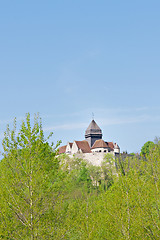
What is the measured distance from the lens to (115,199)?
14.4 meters

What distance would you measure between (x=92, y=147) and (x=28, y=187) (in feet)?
203

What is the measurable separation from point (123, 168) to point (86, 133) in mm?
63914

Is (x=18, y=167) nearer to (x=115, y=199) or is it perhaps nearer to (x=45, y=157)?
(x=45, y=157)

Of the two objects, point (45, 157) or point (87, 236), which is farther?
point (87, 236)

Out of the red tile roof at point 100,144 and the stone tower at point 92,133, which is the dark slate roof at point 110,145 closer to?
the red tile roof at point 100,144

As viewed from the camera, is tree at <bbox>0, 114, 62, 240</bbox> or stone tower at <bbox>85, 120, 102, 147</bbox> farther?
stone tower at <bbox>85, 120, 102, 147</bbox>

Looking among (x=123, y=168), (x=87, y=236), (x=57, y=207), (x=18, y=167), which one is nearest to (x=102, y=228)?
(x=87, y=236)

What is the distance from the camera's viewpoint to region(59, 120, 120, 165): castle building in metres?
66.2

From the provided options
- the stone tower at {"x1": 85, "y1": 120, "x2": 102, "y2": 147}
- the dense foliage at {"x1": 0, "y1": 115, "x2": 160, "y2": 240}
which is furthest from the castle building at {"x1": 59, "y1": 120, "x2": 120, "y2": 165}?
the dense foliage at {"x1": 0, "y1": 115, "x2": 160, "y2": 240}

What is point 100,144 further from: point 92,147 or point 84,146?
point 84,146

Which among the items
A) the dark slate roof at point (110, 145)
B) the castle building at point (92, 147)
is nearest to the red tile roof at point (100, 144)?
the castle building at point (92, 147)

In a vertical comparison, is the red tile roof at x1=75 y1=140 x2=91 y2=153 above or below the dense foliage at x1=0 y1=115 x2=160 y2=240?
above

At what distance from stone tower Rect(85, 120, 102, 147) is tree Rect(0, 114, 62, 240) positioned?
6305 cm

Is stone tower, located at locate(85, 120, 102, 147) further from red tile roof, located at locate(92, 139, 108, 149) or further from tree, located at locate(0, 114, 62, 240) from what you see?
tree, located at locate(0, 114, 62, 240)
